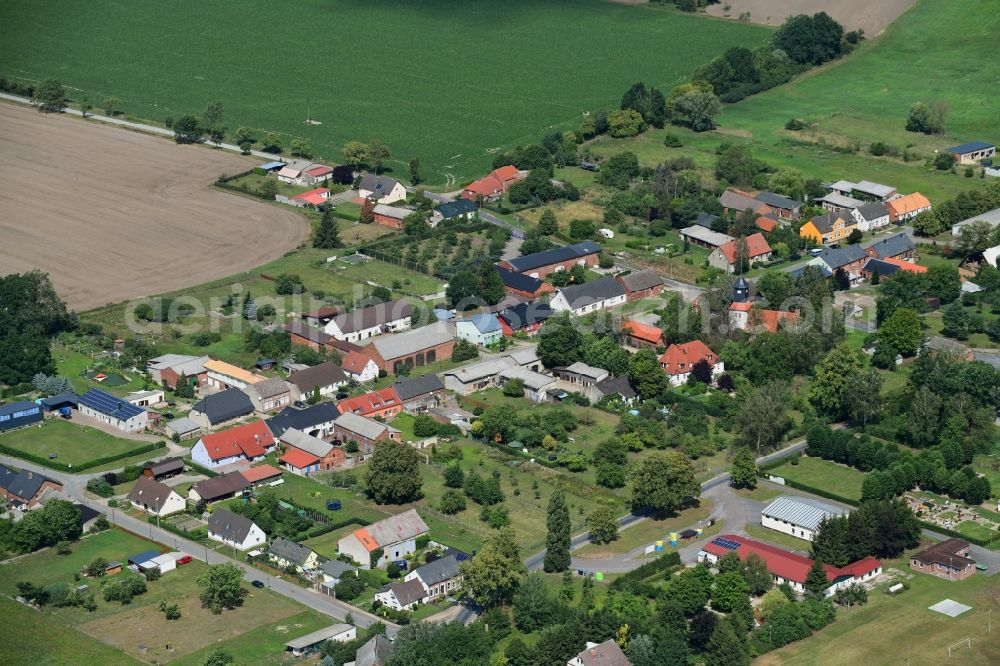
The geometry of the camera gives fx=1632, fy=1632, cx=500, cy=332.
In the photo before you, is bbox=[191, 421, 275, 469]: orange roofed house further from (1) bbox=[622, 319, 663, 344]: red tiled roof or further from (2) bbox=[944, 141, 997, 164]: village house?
(2) bbox=[944, 141, 997, 164]: village house

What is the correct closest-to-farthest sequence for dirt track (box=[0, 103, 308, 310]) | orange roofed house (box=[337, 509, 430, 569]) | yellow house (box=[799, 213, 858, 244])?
1. orange roofed house (box=[337, 509, 430, 569])
2. dirt track (box=[0, 103, 308, 310])
3. yellow house (box=[799, 213, 858, 244])

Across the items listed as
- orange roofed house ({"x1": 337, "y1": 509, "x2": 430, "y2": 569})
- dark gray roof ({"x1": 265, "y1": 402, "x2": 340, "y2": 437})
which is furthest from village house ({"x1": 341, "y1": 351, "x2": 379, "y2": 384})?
orange roofed house ({"x1": 337, "y1": 509, "x2": 430, "y2": 569})

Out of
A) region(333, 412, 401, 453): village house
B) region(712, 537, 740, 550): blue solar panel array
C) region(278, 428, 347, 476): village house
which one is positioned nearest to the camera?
region(712, 537, 740, 550): blue solar panel array

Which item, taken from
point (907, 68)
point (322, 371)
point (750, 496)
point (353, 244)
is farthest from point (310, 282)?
point (907, 68)

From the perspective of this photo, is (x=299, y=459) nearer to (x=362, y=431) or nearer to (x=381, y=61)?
(x=362, y=431)

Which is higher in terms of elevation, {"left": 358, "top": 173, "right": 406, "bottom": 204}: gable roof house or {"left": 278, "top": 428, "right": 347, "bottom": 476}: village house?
{"left": 358, "top": 173, "right": 406, "bottom": 204}: gable roof house

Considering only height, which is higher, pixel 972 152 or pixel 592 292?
pixel 972 152

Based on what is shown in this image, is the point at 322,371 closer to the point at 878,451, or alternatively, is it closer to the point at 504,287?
the point at 504,287

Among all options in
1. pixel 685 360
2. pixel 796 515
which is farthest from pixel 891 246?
pixel 796 515
